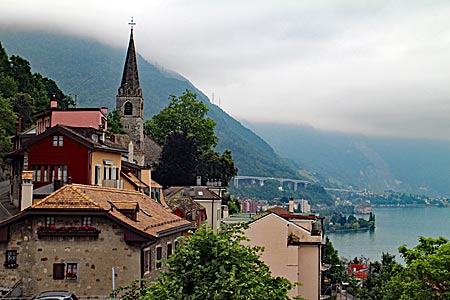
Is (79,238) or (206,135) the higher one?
(206,135)

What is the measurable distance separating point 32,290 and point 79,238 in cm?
293

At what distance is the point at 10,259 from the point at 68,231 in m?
2.78

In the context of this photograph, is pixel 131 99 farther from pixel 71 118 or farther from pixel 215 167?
pixel 71 118

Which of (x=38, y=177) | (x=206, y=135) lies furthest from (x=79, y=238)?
(x=206, y=135)

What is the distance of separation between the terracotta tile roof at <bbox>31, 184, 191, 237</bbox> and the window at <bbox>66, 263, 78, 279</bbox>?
2.50 metres

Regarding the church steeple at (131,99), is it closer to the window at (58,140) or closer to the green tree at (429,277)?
the window at (58,140)

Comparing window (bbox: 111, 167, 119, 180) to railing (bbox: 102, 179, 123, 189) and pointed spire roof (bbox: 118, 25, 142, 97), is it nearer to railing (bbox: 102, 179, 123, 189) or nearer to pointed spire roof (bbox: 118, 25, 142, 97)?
railing (bbox: 102, 179, 123, 189)

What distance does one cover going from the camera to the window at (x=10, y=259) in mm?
27547

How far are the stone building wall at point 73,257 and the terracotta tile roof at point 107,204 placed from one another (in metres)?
0.60

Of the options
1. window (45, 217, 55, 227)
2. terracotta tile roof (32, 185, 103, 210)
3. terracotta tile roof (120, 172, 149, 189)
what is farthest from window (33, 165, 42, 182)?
window (45, 217, 55, 227)

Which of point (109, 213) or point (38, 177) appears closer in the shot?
point (109, 213)

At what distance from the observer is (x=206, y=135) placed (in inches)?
3725

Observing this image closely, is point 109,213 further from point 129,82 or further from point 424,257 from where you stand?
point 129,82

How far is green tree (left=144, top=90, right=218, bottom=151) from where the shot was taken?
9431 centimetres
